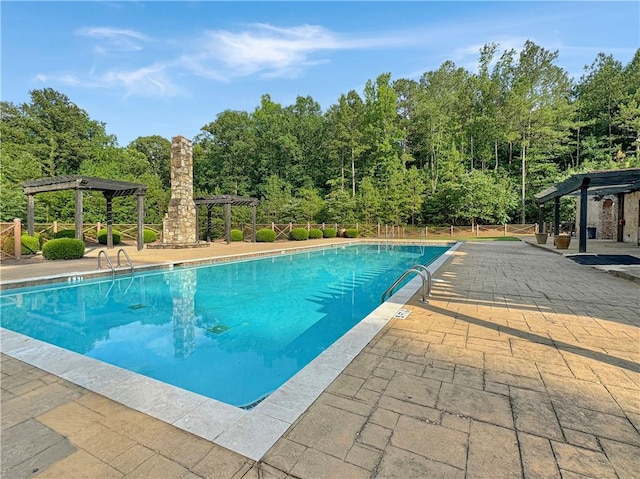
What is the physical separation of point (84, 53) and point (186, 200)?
21.7 ft

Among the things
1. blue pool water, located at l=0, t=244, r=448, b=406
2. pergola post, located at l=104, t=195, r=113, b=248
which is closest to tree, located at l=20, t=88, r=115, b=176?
pergola post, located at l=104, t=195, r=113, b=248

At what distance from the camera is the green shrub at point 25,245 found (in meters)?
10.0

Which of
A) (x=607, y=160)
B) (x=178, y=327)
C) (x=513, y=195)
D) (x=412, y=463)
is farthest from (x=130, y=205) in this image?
(x=607, y=160)

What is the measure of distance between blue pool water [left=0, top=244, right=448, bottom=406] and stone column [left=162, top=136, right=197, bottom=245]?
22.4ft

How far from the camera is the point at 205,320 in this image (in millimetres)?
5199

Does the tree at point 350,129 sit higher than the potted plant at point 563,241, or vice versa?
the tree at point 350,129

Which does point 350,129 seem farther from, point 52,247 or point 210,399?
point 210,399

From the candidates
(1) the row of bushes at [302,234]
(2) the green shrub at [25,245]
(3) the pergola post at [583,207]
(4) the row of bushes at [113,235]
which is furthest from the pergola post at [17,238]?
(3) the pergola post at [583,207]

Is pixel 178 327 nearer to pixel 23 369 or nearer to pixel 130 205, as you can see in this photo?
pixel 23 369

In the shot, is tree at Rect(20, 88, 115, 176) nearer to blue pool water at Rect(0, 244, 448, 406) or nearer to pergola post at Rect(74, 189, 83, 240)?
pergola post at Rect(74, 189, 83, 240)

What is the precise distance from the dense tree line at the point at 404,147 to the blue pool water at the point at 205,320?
1655 cm

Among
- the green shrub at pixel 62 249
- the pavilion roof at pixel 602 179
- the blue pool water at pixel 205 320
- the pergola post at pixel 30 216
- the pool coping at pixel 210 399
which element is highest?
the pavilion roof at pixel 602 179

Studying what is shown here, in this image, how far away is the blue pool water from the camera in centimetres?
357

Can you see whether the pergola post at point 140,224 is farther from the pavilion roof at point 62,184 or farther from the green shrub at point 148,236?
the green shrub at point 148,236
